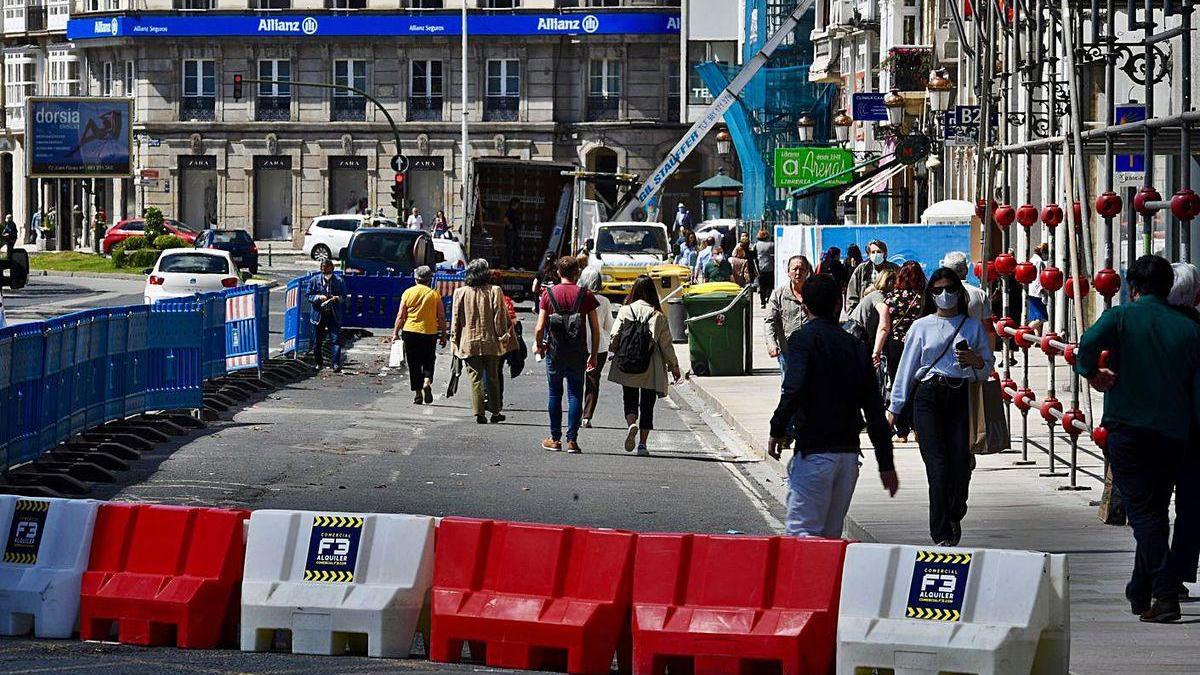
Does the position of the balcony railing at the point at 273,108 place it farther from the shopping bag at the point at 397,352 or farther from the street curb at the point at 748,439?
the shopping bag at the point at 397,352

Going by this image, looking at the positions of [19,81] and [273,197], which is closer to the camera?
[273,197]

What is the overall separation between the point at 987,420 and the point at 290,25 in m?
67.3

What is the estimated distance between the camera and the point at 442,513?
1414 cm

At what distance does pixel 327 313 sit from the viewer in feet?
93.9

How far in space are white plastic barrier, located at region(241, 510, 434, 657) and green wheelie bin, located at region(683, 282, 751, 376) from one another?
61.0ft

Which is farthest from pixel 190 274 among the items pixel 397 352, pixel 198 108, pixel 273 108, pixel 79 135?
pixel 198 108

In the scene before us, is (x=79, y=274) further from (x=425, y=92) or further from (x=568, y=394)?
(x=568, y=394)

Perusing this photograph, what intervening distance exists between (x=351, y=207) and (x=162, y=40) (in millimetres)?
9288

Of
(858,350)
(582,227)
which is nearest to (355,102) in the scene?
(582,227)

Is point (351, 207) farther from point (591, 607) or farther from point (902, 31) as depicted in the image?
point (591, 607)

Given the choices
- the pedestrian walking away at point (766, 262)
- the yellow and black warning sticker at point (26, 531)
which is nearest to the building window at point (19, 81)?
the pedestrian walking away at point (766, 262)

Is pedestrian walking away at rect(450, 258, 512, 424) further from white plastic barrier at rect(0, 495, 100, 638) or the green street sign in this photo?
the green street sign

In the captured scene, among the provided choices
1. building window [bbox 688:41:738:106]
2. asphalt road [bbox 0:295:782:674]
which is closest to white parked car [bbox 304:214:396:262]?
building window [bbox 688:41:738:106]

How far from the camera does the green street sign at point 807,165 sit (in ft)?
148
